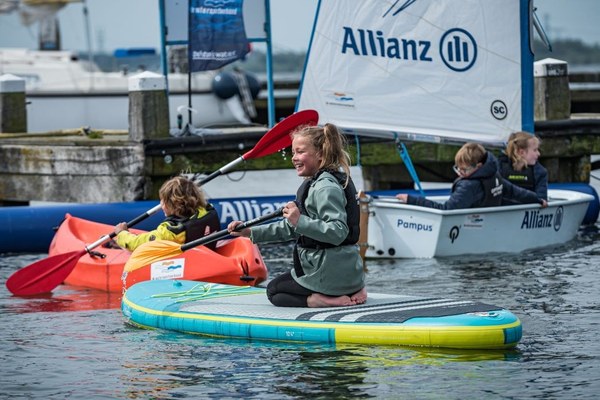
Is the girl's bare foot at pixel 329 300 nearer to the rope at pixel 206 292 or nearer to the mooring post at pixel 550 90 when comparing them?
the rope at pixel 206 292

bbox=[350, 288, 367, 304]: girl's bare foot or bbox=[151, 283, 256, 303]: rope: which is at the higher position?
bbox=[350, 288, 367, 304]: girl's bare foot

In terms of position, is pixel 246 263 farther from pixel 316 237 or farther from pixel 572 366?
pixel 572 366

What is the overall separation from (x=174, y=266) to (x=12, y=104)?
6.78 m

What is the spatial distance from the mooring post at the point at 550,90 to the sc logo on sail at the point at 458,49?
8.65ft

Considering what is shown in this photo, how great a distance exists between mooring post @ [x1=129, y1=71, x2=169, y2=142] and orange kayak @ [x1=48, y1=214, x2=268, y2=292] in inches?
85.8

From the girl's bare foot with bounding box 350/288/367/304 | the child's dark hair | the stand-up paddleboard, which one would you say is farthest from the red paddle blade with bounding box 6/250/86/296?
the girl's bare foot with bounding box 350/288/367/304

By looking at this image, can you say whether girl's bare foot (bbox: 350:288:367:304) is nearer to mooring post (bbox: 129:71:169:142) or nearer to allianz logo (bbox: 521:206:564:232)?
allianz logo (bbox: 521:206:564:232)

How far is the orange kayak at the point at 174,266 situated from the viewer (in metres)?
10.3

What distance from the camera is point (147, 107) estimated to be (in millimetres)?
14273

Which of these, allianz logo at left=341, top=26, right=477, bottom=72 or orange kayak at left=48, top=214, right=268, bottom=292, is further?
allianz logo at left=341, top=26, right=477, bottom=72

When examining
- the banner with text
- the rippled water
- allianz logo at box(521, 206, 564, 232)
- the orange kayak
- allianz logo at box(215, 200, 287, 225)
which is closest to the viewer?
the rippled water

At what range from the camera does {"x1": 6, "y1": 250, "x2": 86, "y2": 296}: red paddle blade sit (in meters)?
11.1

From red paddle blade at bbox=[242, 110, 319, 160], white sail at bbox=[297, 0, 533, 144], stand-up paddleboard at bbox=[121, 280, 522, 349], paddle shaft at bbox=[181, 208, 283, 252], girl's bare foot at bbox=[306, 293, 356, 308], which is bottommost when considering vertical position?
stand-up paddleboard at bbox=[121, 280, 522, 349]

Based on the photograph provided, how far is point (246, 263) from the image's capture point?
10.5 m
